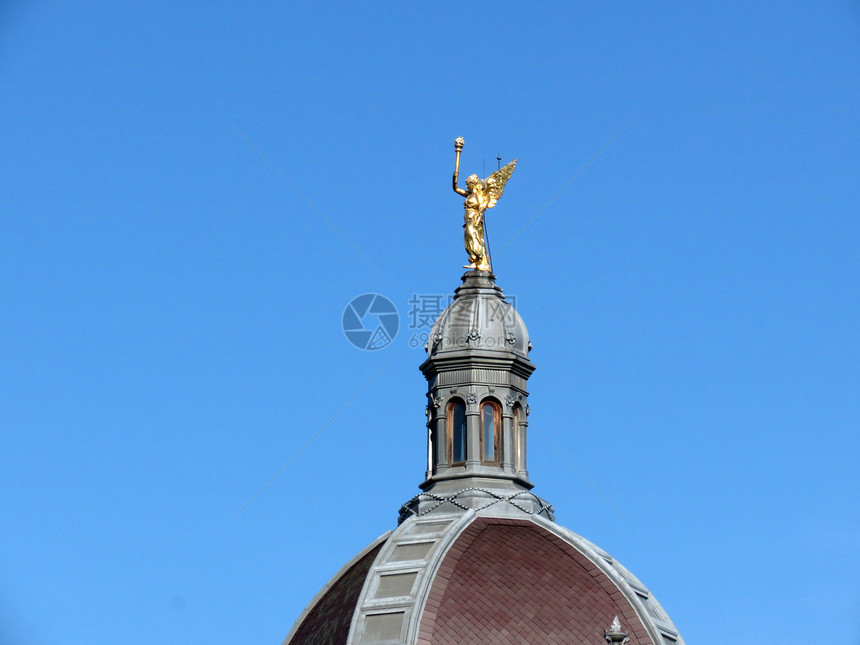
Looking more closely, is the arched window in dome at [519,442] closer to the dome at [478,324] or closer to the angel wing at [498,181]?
the dome at [478,324]

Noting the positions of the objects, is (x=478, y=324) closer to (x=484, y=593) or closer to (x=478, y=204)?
(x=478, y=204)

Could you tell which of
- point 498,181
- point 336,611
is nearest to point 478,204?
point 498,181

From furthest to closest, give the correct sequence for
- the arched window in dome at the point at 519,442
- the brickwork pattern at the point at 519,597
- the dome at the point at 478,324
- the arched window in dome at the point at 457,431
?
the dome at the point at 478,324
the arched window in dome at the point at 519,442
the arched window in dome at the point at 457,431
the brickwork pattern at the point at 519,597

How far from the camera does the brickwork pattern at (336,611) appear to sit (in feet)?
239

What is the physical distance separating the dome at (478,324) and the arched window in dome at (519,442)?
235 cm

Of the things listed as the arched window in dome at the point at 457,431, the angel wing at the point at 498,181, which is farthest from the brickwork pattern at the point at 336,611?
the angel wing at the point at 498,181

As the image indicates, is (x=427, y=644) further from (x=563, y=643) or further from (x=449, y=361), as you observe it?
(x=449, y=361)

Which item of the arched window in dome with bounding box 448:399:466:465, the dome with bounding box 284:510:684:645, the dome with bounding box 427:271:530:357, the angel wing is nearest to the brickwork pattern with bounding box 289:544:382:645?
the dome with bounding box 284:510:684:645

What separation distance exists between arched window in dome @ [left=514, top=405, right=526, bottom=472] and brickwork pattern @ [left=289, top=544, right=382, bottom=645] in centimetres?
678

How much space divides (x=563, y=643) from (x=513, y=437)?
1230 centimetres

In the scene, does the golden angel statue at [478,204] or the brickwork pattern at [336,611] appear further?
the golden angel statue at [478,204]

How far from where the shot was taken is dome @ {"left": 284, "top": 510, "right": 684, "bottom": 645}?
70.6m

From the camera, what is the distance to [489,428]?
80625mm

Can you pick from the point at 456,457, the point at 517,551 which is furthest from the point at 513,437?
the point at 517,551
